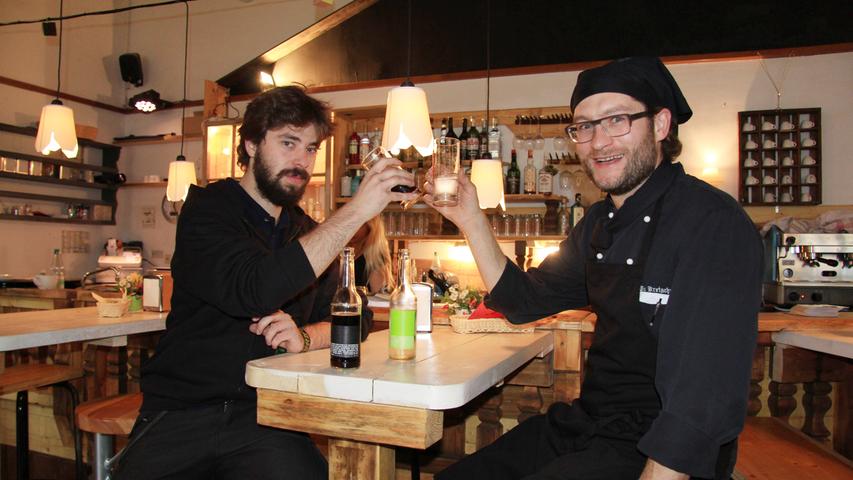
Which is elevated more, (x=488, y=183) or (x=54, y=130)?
(x=54, y=130)

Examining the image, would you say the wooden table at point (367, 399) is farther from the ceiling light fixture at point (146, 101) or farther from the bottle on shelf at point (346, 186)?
the ceiling light fixture at point (146, 101)

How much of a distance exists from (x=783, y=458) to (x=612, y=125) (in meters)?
1.25

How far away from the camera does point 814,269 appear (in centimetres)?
344

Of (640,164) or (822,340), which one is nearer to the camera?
(640,164)

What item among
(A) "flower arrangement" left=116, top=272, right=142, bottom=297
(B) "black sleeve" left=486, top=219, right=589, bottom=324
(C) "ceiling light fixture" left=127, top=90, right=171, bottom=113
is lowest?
(A) "flower arrangement" left=116, top=272, right=142, bottom=297

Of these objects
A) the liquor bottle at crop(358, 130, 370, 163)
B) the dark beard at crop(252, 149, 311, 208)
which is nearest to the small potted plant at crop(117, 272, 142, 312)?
the dark beard at crop(252, 149, 311, 208)

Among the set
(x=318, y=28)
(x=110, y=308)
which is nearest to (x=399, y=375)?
(x=110, y=308)

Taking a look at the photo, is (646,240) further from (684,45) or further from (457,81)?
(457,81)

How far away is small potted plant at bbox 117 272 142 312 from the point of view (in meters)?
3.11

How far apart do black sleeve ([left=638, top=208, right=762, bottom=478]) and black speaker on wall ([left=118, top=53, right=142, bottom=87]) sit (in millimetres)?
8525

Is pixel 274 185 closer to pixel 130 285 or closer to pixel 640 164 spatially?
pixel 640 164

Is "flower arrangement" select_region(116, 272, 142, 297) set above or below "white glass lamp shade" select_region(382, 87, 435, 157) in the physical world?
below

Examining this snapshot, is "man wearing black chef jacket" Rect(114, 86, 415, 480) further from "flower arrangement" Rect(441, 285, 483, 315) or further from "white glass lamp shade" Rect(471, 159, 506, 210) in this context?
"white glass lamp shade" Rect(471, 159, 506, 210)

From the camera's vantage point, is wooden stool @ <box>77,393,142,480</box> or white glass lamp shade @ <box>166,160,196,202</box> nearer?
wooden stool @ <box>77,393,142,480</box>
